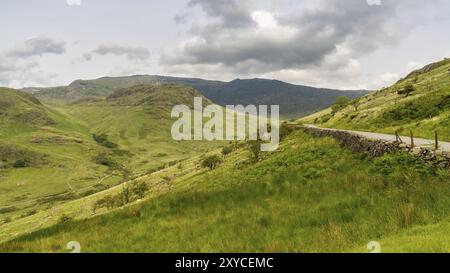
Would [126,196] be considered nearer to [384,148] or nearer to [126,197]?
[126,197]

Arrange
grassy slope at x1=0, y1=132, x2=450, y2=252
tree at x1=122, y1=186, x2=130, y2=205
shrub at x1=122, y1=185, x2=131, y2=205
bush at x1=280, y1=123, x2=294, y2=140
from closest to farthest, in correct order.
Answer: grassy slope at x1=0, y1=132, x2=450, y2=252 < bush at x1=280, y1=123, x2=294, y2=140 < tree at x1=122, y1=186, x2=130, y2=205 < shrub at x1=122, y1=185, x2=131, y2=205

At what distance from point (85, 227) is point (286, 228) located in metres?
13.2

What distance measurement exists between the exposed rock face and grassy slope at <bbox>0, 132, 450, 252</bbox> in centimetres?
71

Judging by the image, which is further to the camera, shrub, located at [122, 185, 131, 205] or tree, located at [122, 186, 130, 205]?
shrub, located at [122, 185, 131, 205]

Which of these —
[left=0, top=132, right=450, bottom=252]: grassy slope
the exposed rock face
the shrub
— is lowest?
the shrub

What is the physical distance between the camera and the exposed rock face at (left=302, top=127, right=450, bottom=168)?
23591 millimetres

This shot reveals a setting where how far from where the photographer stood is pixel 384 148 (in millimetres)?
32031

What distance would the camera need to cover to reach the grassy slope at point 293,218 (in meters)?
18.1

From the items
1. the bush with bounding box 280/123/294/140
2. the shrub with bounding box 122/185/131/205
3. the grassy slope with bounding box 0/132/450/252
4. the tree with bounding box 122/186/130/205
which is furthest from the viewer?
the shrub with bounding box 122/185/131/205

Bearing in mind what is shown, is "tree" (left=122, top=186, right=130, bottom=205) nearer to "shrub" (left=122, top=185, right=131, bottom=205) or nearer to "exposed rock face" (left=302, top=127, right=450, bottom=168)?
"shrub" (left=122, top=185, right=131, bottom=205)

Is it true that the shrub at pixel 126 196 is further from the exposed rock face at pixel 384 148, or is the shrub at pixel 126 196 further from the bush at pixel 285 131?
the exposed rock face at pixel 384 148

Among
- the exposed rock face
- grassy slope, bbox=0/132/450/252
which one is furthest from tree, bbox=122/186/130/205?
grassy slope, bbox=0/132/450/252
